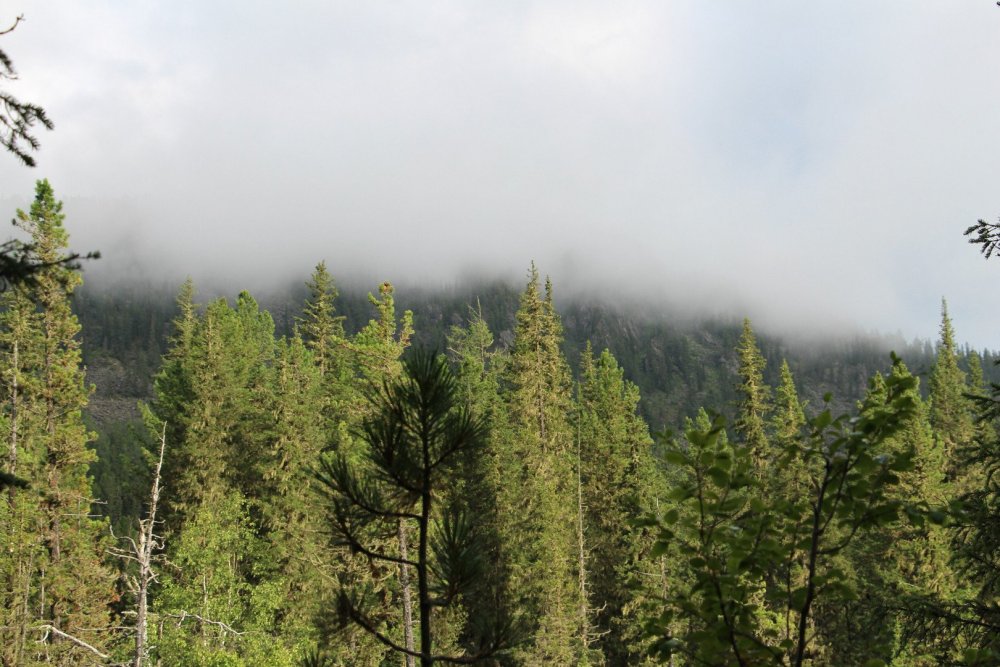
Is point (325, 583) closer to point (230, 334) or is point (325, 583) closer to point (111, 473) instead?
point (230, 334)

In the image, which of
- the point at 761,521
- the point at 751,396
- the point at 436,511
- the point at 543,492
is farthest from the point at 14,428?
the point at 751,396

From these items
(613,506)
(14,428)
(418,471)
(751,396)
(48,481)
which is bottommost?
(613,506)

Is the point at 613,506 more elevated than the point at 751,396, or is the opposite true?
the point at 751,396

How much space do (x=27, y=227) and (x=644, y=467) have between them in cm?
2516

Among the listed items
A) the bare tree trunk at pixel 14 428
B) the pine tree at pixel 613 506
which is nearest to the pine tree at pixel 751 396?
the pine tree at pixel 613 506

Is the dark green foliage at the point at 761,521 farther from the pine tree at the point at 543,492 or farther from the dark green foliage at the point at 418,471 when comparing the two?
the pine tree at the point at 543,492

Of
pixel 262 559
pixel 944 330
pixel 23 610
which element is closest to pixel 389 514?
pixel 23 610

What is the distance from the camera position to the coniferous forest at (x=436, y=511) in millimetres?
3189

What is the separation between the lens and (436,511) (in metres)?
6.83

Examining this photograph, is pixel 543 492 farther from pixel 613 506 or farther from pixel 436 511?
pixel 436 511

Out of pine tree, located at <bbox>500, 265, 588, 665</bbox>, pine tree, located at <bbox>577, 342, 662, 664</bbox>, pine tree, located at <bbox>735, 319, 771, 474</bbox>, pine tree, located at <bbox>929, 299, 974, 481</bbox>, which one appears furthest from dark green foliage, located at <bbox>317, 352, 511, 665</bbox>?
pine tree, located at <bbox>929, 299, 974, 481</bbox>

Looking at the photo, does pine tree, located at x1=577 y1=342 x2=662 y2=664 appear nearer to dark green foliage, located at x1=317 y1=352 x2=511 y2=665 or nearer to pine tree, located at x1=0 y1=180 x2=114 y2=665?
pine tree, located at x1=0 y1=180 x2=114 y2=665

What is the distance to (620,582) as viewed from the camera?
31.5 metres

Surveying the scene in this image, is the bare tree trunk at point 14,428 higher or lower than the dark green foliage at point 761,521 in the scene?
higher
